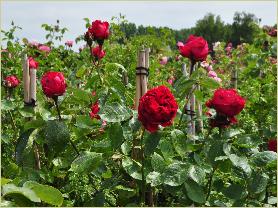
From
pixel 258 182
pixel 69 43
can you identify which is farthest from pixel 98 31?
pixel 69 43

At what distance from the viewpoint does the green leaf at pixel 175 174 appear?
1403mm

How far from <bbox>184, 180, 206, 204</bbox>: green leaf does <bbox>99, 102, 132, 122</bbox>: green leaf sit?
0.91 ft

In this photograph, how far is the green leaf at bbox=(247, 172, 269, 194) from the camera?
1.57 meters

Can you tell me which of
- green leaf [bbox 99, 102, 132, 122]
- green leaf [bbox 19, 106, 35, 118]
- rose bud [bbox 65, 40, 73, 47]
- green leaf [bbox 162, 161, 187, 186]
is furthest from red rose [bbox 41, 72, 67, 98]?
rose bud [bbox 65, 40, 73, 47]

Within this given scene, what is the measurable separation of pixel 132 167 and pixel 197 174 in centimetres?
23

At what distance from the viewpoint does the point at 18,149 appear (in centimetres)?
172

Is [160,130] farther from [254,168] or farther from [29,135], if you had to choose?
[29,135]

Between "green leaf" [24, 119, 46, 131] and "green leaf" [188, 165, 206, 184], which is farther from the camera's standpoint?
"green leaf" [24, 119, 46, 131]

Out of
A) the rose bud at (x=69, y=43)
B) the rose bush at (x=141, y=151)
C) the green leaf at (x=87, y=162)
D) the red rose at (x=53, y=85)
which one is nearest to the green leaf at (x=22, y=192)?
the rose bush at (x=141, y=151)

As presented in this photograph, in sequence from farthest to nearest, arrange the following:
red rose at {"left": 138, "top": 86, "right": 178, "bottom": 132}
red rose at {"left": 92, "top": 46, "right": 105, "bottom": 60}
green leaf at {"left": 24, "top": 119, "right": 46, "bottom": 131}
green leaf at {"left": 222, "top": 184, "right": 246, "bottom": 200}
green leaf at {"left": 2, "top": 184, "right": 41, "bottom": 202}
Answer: red rose at {"left": 92, "top": 46, "right": 105, "bottom": 60} → green leaf at {"left": 24, "top": 119, "right": 46, "bottom": 131} → green leaf at {"left": 222, "top": 184, "right": 246, "bottom": 200} → red rose at {"left": 138, "top": 86, "right": 178, "bottom": 132} → green leaf at {"left": 2, "top": 184, "right": 41, "bottom": 202}

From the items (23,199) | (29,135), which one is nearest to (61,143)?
(29,135)

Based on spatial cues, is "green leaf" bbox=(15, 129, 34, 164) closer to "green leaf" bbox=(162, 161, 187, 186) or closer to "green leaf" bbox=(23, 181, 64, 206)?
"green leaf" bbox=(162, 161, 187, 186)

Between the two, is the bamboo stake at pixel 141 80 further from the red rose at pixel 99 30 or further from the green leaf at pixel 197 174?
the green leaf at pixel 197 174

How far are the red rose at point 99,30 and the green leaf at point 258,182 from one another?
30.5 inches
